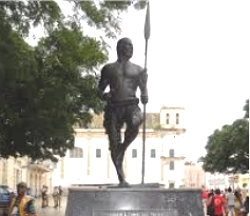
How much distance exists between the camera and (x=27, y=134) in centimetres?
2739

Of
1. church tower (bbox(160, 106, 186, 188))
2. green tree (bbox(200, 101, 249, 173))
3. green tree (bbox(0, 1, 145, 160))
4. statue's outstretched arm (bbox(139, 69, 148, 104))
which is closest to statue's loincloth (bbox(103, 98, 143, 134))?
statue's outstretched arm (bbox(139, 69, 148, 104))

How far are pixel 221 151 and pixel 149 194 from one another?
59.3 m

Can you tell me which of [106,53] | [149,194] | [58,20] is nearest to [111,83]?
[149,194]

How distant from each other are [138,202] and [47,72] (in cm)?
1309

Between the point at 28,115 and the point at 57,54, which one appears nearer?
the point at 57,54

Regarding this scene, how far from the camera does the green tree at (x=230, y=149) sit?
6271cm

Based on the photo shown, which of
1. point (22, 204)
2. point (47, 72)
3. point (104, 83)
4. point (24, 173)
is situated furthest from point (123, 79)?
point (24, 173)

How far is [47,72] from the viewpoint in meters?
22.8

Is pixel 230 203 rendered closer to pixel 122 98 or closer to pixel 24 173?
pixel 122 98

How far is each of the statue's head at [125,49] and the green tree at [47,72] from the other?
17.4ft

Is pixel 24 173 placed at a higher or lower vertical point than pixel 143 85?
higher

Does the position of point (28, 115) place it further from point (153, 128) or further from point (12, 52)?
point (153, 128)

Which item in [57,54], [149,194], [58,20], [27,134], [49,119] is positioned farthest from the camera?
[27,134]

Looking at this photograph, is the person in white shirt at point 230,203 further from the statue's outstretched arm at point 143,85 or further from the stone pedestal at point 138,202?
the stone pedestal at point 138,202
